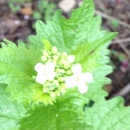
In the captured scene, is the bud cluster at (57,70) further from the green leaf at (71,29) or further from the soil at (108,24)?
the soil at (108,24)

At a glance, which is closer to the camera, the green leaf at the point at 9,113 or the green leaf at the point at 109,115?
the green leaf at the point at 9,113

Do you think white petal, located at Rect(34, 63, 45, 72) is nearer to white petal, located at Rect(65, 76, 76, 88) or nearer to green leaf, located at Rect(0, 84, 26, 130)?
white petal, located at Rect(65, 76, 76, 88)

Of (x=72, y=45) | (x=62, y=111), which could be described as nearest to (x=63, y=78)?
(x=62, y=111)

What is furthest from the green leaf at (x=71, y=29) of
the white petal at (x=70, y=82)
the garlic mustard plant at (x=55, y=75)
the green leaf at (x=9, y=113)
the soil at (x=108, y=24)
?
the soil at (x=108, y=24)

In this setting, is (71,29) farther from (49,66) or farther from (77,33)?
(49,66)

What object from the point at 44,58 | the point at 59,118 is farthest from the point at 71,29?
the point at 59,118

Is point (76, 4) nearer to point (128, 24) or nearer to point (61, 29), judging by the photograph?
point (128, 24)

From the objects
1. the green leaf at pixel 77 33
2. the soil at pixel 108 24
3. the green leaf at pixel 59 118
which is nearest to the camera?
the green leaf at pixel 59 118
